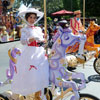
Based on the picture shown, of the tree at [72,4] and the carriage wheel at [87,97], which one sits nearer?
the carriage wheel at [87,97]

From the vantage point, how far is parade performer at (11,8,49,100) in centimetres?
290

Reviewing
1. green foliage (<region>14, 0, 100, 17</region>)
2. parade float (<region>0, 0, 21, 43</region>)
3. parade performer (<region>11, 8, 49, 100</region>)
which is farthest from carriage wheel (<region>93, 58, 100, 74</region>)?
green foliage (<region>14, 0, 100, 17</region>)

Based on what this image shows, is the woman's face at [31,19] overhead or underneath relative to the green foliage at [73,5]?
underneath

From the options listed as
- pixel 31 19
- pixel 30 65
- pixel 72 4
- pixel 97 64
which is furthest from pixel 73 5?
pixel 30 65

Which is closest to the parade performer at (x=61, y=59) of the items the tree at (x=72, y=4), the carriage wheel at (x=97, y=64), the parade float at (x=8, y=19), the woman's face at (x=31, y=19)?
the woman's face at (x=31, y=19)

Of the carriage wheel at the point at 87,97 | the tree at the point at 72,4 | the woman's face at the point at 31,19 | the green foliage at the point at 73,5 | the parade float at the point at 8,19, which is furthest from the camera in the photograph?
the tree at the point at 72,4

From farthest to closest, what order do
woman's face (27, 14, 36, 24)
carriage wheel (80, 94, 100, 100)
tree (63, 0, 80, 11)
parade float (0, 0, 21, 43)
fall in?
tree (63, 0, 80, 11) < parade float (0, 0, 21, 43) < woman's face (27, 14, 36, 24) < carriage wheel (80, 94, 100, 100)

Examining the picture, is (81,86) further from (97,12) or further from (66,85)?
(97,12)

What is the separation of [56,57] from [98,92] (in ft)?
6.79

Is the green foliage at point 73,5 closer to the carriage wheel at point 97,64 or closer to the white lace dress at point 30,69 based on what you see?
the carriage wheel at point 97,64

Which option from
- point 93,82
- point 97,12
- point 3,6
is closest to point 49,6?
point 97,12

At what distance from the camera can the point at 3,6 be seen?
17.3 meters

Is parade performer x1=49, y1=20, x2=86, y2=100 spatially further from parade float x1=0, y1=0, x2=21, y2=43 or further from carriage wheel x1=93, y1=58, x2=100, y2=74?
parade float x1=0, y1=0, x2=21, y2=43

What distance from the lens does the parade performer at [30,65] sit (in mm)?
2900
